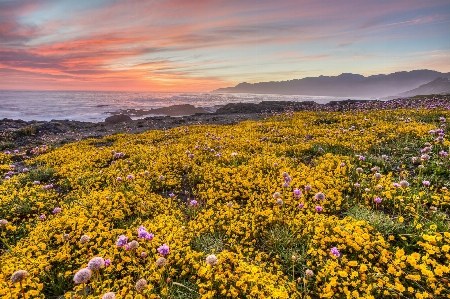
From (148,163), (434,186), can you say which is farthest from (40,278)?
(434,186)

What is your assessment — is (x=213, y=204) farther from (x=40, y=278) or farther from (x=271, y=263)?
(x=40, y=278)

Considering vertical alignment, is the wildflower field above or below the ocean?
below

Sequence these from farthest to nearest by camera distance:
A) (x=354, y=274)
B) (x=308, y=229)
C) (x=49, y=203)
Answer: (x=49, y=203) → (x=308, y=229) → (x=354, y=274)

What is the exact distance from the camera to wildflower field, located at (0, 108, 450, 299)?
402cm

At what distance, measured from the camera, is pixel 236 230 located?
553 centimetres

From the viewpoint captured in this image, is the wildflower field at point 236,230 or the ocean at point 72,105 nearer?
the wildflower field at point 236,230

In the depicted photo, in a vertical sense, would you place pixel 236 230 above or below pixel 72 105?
below

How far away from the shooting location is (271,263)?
454 centimetres

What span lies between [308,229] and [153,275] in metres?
3.08

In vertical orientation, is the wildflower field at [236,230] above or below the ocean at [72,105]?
below

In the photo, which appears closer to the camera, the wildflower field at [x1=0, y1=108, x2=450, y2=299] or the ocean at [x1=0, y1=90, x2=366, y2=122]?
the wildflower field at [x1=0, y1=108, x2=450, y2=299]

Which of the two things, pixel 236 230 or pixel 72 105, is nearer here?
pixel 236 230

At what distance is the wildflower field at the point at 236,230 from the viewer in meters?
4.02

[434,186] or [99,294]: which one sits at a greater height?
[434,186]
